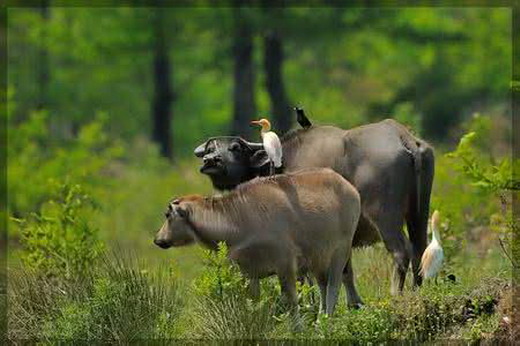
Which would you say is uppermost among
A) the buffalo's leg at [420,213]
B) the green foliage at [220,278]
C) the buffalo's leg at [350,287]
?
the buffalo's leg at [420,213]

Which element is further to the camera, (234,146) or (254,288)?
(234,146)

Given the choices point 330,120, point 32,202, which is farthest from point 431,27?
point 32,202

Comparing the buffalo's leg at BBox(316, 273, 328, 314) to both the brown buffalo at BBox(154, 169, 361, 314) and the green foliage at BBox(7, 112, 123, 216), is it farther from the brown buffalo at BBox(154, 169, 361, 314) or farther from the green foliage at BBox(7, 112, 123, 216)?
the green foliage at BBox(7, 112, 123, 216)

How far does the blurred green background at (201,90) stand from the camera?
25578mm

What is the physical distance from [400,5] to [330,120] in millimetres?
4352

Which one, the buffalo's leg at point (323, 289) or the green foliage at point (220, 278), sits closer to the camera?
the green foliage at point (220, 278)

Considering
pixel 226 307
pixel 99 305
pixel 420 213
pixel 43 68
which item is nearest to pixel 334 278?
pixel 226 307

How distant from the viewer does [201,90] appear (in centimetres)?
5575

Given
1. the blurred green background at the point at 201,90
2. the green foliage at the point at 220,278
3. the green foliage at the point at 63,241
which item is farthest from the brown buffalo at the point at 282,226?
the blurred green background at the point at 201,90

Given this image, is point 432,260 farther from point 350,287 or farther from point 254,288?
point 254,288

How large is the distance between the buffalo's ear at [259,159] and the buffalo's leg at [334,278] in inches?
67.7

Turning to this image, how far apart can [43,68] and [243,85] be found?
34.6 ft

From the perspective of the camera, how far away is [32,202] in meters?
25.8

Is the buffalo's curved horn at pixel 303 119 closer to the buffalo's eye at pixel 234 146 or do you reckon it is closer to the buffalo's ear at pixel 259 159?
the buffalo's ear at pixel 259 159
